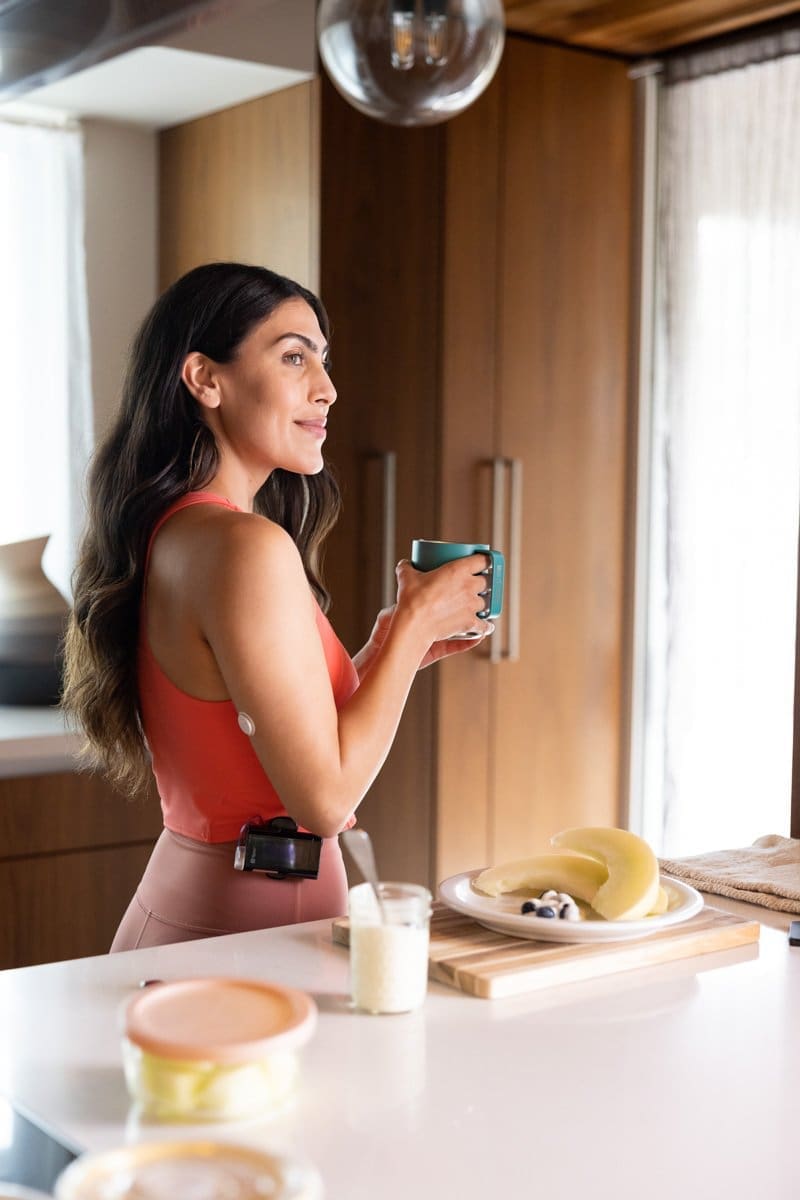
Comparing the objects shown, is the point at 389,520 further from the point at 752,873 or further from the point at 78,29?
the point at 752,873

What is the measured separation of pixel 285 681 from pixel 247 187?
1987 mm

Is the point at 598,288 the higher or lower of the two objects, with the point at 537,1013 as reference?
higher

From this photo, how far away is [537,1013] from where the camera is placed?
53.2 inches

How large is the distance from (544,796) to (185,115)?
1927 millimetres

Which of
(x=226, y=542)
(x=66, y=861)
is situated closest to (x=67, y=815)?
(x=66, y=861)

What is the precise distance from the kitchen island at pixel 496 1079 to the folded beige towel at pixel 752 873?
0.73 ft

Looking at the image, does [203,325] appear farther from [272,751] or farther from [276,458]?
[272,751]

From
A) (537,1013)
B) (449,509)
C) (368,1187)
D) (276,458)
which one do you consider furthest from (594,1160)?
(449,509)

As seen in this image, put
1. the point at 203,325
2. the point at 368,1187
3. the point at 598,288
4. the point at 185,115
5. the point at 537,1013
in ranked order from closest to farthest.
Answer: the point at 368,1187 < the point at 537,1013 < the point at 203,325 < the point at 185,115 < the point at 598,288

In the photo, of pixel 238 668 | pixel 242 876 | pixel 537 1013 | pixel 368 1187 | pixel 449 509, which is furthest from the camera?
pixel 449 509

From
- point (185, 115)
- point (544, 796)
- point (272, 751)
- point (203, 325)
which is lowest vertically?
point (544, 796)

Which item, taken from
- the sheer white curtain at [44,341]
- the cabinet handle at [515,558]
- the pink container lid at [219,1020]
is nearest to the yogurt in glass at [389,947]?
the pink container lid at [219,1020]

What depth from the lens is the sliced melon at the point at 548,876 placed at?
1581 millimetres

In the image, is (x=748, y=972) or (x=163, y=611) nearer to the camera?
(x=748, y=972)
